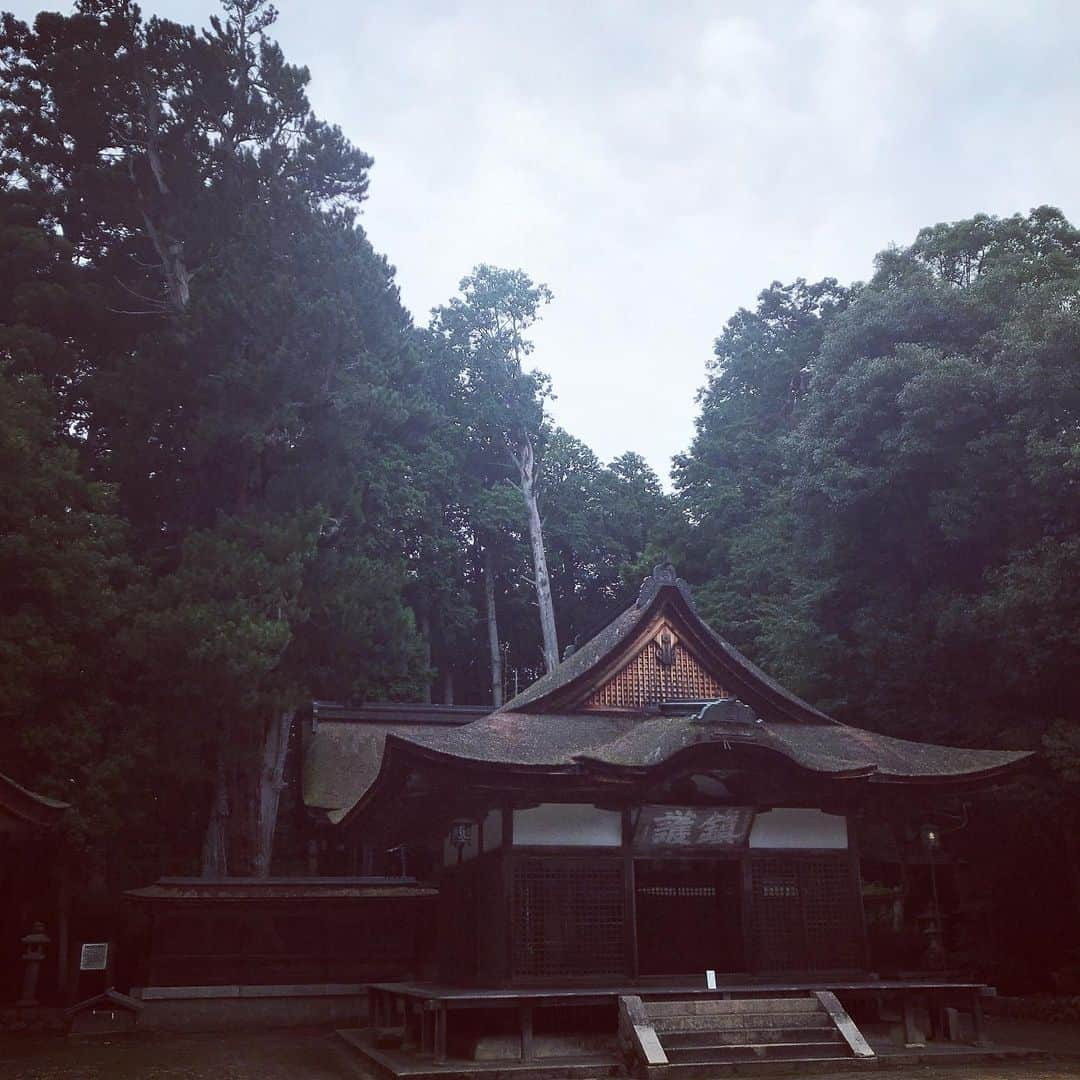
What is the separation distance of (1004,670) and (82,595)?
20427 mm

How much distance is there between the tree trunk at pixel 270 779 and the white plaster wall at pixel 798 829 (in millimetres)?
15011

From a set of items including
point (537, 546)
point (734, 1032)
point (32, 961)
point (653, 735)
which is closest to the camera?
point (734, 1032)

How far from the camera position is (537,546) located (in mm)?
44844

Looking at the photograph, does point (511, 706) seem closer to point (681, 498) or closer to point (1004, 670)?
point (1004, 670)

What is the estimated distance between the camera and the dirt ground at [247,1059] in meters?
12.9

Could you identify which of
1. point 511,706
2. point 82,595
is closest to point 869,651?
point 511,706

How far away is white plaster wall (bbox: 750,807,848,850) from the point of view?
15469mm

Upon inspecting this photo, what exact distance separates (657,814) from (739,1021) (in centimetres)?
285

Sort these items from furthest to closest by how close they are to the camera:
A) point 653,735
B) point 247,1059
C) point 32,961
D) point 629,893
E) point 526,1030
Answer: point 32,961, point 247,1059, point 653,735, point 629,893, point 526,1030

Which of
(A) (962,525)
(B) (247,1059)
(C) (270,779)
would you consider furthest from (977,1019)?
(C) (270,779)

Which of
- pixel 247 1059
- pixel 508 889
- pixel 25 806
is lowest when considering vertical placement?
pixel 247 1059

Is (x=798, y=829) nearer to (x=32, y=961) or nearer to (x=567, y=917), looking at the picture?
(x=567, y=917)

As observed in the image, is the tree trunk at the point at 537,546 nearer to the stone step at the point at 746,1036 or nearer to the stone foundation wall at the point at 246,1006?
the stone foundation wall at the point at 246,1006

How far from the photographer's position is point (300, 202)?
29781 mm
